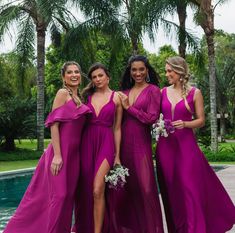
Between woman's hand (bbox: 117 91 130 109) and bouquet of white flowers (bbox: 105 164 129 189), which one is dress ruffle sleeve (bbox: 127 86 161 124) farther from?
bouquet of white flowers (bbox: 105 164 129 189)

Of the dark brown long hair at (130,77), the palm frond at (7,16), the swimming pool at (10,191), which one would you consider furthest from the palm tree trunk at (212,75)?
the dark brown long hair at (130,77)

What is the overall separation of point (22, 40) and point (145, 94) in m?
16.2

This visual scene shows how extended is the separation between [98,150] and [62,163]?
1.21 ft

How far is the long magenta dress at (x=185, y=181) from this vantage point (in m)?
5.04

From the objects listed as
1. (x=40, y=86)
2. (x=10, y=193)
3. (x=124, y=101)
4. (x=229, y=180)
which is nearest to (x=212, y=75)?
(x=40, y=86)

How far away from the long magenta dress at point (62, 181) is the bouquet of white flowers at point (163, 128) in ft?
2.25

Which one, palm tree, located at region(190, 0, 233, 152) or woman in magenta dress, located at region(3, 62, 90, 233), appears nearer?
woman in magenta dress, located at region(3, 62, 90, 233)

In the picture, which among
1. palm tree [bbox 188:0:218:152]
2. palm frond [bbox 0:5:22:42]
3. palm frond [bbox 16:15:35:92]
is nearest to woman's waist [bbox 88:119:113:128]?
palm tree [bbox 188:0:218:152]

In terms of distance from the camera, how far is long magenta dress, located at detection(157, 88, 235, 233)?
504 cm

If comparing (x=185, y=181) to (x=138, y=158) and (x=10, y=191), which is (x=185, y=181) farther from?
(x=10, y=191)

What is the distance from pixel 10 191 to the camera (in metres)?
11.0

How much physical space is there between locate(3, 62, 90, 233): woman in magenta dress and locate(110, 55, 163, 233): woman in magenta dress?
1.56ft

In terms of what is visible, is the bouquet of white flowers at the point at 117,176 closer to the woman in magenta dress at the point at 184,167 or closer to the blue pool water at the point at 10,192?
the woman in magenta dress at the point at 184,167

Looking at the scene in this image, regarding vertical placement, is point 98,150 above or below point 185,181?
above
